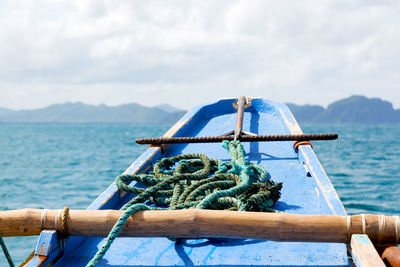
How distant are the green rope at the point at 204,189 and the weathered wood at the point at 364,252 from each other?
656 millimetres

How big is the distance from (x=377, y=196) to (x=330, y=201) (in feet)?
26.5

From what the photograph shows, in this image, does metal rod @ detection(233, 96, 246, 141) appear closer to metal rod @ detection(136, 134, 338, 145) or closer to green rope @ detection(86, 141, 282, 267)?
metal rod @ detection(136, 134, 338, 145)

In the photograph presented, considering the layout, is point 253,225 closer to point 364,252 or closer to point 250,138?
point 364,252

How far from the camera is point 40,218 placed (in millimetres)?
1906

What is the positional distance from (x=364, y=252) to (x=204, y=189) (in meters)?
1.10

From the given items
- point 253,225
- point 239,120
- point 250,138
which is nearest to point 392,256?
point 253,225

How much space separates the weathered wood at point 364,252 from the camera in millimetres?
1497

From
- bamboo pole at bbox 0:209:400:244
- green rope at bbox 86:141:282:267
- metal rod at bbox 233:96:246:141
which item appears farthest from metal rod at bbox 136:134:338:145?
bamboo pole at bbox 0:209:400:244

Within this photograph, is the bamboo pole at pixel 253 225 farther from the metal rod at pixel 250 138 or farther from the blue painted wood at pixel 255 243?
the metal rod at pixel 250 138

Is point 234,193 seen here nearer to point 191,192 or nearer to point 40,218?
point 191,192

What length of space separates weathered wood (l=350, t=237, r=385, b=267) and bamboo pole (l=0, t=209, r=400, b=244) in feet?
0.17

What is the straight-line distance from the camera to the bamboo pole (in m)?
1.71

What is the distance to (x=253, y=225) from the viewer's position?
1.73m

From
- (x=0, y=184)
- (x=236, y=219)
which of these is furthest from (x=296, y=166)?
(x=0, y=184)
